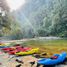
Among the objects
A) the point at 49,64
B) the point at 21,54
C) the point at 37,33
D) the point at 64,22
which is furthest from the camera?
the point at 37,33

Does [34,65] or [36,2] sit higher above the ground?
[36,2]

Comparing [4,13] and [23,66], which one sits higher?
[4,13]

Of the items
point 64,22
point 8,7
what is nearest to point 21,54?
point 8,7

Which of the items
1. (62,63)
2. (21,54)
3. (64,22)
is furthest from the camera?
(64,22)

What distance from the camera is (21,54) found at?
1930cm

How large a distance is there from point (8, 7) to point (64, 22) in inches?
1500

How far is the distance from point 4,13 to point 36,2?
318 feet

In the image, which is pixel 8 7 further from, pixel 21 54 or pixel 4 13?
pixel 21 54

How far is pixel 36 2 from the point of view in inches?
4678

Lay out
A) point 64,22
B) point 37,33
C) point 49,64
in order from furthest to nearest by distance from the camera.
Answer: point 37,33, point 64,22, point 49,64

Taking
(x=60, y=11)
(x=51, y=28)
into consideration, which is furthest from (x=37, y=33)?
(x=60, y=11)

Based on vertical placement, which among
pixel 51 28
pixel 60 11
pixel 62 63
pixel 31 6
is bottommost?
pixel 62 63

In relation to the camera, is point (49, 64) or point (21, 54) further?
point (21, 54)

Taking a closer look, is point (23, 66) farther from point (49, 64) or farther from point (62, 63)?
point (62, 63)
